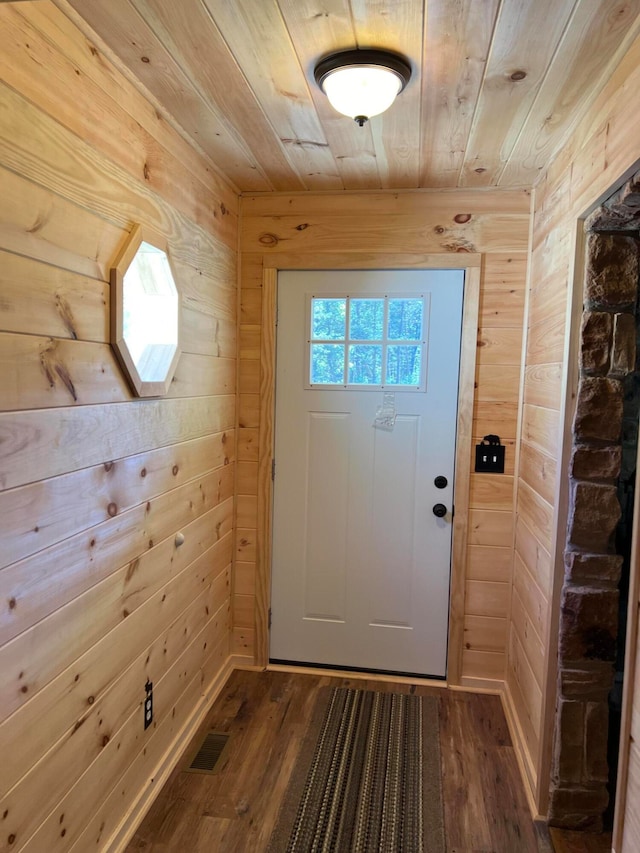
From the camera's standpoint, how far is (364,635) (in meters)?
2.68

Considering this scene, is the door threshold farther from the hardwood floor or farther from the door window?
the door window

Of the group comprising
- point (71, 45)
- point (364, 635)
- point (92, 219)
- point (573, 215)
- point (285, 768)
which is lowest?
point (285, 768)

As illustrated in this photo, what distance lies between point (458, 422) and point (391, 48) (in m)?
1.54

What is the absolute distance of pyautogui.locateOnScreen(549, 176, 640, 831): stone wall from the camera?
5.37ft

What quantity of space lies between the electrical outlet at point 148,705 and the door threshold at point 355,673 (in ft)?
3.12

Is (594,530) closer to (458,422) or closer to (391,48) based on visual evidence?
(458,422)

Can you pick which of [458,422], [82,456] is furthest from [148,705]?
[458,422]

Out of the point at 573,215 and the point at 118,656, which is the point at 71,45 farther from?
the point at 118,656

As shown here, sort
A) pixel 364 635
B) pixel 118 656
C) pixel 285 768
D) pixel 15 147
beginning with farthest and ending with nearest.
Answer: pixel 364 635 → pixel 285 768 → pixel 118 656 → pixel 15 147

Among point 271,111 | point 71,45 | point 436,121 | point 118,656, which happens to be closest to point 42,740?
point 118,656

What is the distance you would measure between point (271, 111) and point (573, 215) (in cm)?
103

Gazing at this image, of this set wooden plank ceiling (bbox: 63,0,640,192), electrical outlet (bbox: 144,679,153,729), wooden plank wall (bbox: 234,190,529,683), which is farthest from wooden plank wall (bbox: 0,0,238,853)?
wooden plank wall (bbox: 234,190,529,683)

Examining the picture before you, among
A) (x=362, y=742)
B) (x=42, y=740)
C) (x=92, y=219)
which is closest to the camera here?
(x=42, y=740)

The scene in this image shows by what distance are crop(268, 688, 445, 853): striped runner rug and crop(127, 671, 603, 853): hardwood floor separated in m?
0.05
